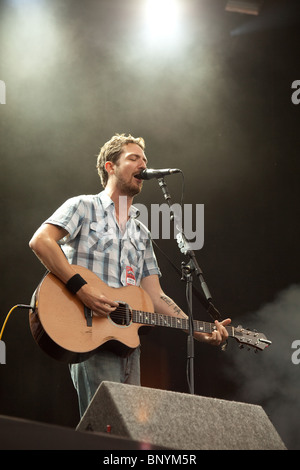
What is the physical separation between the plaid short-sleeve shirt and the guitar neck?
9.5 inches

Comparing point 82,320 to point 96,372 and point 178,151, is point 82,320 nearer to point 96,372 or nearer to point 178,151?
point 96,372

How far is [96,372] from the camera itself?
120 inches

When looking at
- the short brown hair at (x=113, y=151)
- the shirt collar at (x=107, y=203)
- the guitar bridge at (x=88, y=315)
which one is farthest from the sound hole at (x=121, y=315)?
the short brown hair at (x=113, y=151)

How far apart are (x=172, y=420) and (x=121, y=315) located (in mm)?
1155

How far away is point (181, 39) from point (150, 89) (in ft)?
1.95

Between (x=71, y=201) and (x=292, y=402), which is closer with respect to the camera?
(x=71, y=201)

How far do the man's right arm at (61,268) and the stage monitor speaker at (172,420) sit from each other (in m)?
0.99

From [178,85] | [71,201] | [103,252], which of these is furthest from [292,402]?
[178,85]

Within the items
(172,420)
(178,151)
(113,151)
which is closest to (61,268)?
(113,151)

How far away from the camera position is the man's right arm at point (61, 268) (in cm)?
307

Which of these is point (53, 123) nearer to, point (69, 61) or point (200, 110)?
point (69, 61)

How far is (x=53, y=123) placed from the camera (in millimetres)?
4871

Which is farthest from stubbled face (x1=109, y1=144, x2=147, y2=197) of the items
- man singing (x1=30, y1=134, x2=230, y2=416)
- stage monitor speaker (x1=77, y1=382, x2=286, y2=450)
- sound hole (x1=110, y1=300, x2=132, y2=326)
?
stage monitor speaker (x1=77, y1=382, x2=286, y2=450)

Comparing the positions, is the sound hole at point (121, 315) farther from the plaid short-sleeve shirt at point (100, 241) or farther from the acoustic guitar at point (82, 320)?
the plaid short-sleeve shirt at point (100, 241)
